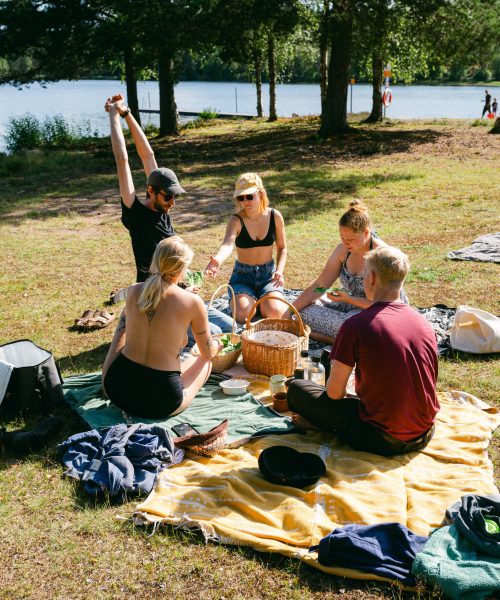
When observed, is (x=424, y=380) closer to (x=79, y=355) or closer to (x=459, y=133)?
(x=79, y=355)

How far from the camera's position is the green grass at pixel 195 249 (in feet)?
9.19

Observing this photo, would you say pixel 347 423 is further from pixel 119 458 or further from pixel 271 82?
pixel 271 82

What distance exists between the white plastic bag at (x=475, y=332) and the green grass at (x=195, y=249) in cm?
10

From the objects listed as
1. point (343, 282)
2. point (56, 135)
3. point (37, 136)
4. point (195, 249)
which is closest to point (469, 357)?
point (343, 282)

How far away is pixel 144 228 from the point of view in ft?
16.0

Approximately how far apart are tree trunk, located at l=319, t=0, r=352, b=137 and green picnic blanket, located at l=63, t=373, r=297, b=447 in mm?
14354

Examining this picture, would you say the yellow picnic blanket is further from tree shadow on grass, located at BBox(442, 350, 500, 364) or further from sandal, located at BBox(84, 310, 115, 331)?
sandal, located at BBox(84, 310, 115, 331)

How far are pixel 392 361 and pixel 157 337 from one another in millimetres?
1463

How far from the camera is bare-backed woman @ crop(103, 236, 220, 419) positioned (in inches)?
147

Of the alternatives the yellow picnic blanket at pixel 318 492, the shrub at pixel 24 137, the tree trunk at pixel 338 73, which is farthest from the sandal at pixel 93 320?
the shrub at pixel 24 137

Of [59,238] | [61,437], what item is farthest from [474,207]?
[61,437]

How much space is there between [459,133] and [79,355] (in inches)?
637

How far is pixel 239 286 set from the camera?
5695mm

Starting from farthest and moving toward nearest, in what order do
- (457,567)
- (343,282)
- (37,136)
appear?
(37,136), (343,282), (457,567)
